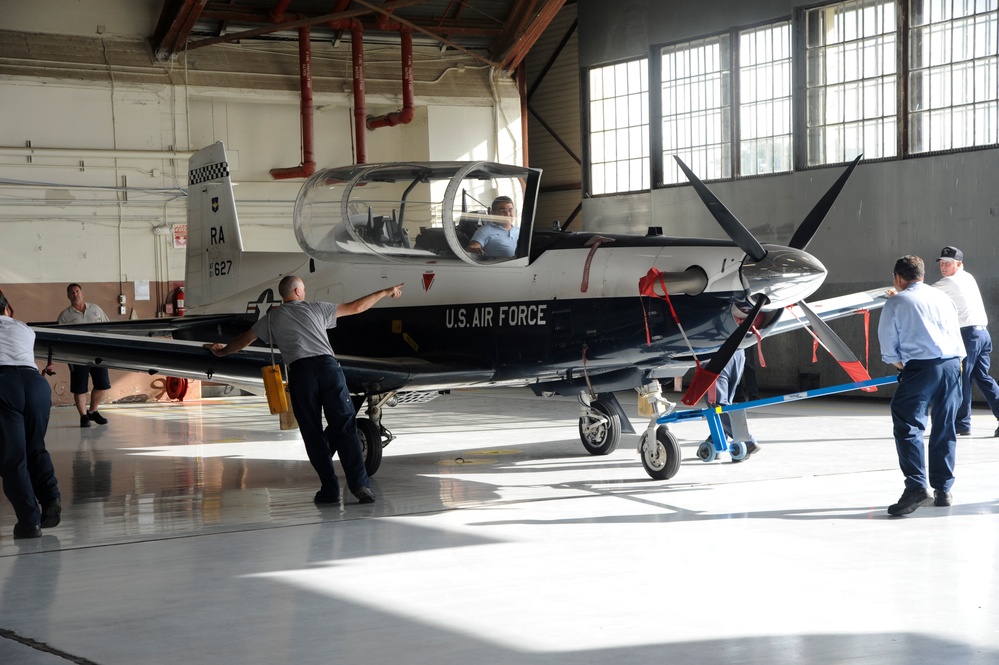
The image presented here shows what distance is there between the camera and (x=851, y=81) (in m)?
15.8

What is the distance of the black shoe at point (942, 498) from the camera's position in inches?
262

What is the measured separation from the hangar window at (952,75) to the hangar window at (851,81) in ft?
1.05

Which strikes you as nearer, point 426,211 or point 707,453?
point 426,211

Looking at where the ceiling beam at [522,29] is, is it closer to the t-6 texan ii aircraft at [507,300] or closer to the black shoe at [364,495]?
the t-6 texan ii aircraft at [507,300]

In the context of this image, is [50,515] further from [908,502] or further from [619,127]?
[619,127]

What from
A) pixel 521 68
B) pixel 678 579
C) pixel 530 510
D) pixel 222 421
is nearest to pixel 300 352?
pixel 530 510

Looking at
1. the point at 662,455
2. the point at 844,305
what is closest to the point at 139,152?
the point at 844,305

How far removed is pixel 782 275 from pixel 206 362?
418 cm

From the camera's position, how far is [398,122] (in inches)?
771

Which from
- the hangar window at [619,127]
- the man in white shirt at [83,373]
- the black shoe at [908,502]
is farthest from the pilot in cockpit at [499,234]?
the hangar window at [619,127]

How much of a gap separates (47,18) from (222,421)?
7.64 m

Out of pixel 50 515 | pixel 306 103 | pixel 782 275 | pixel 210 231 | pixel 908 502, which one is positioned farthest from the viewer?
pixel 306 103

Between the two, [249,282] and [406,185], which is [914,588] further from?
[249,282]

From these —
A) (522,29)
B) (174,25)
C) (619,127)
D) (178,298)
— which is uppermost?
(522,29)
